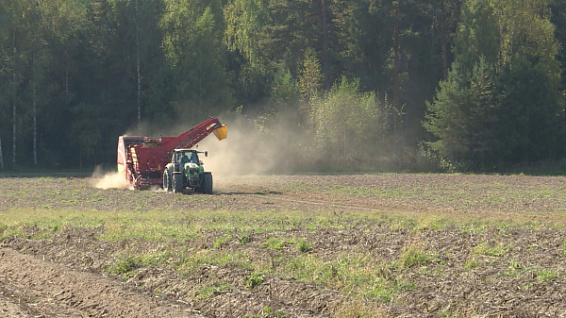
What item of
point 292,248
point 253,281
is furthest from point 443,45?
point 253,281

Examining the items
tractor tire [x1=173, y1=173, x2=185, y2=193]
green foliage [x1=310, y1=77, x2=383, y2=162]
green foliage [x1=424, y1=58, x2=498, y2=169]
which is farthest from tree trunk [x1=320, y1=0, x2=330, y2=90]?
tractor tire [x1=173, y1=173, x2=185, y2=193]

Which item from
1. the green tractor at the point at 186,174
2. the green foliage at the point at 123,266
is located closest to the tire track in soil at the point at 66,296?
the green foliage at the point at 123,266

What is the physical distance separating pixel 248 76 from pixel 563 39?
33.8m

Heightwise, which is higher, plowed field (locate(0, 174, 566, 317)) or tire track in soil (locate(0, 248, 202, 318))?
plowed field (locate(0, 174, 566, 317))

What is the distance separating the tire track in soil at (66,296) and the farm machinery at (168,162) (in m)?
19.2

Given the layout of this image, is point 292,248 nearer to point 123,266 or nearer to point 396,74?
point 123,266

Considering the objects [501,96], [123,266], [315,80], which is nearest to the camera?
[123,266]

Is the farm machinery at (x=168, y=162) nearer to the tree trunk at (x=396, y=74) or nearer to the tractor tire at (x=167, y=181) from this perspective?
the tractor tire at (x=167, y=181)

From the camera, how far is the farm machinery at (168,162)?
34.7m

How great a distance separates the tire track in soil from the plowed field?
1.0 inches

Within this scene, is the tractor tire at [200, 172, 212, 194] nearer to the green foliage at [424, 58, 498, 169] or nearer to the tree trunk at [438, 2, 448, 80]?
the green foliage at [424, 58, 498, 169]

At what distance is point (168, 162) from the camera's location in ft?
123

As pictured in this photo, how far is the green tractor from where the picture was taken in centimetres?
3441

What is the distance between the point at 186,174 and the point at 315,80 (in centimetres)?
3805
